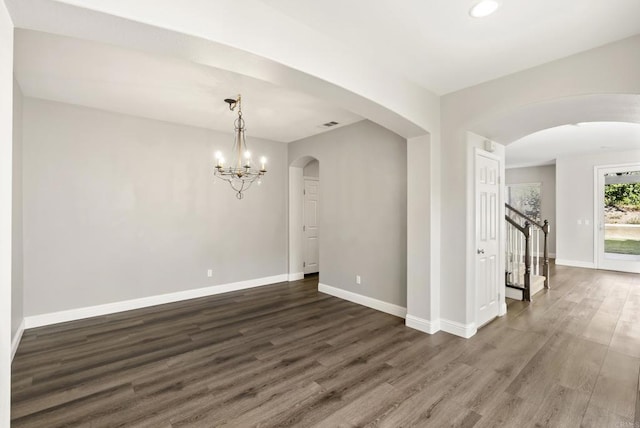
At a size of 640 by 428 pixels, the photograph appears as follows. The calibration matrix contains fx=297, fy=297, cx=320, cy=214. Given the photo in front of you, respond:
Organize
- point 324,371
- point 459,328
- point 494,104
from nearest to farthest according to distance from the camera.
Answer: point 324,371 → point 494,104 → point 459,328

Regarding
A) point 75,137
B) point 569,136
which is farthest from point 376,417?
point 569,136

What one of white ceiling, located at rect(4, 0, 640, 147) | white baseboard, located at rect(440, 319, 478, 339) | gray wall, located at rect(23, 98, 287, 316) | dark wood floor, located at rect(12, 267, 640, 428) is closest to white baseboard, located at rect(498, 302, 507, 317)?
dark wood floor, located at rect(12, 267, 640, 428)

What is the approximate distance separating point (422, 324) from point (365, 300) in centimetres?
112

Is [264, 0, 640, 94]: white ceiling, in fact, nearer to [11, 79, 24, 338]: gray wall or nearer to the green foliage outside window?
[11, 79, 24, 338]: gray wall

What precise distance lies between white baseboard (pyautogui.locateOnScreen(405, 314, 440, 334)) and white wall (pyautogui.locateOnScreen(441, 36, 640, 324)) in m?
0.20

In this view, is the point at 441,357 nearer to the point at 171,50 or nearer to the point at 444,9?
the point at 444,9

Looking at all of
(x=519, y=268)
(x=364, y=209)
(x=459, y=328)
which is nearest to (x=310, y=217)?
(x=364, y=209)

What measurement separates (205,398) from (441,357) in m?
2.21

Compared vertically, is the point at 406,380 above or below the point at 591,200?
below

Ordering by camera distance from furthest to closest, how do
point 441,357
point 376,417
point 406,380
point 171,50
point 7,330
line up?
point 441,357, point 406,380, point 376,417, point 171,50, point 7,330

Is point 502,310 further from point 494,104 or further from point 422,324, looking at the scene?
point 494,104

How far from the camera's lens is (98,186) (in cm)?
417

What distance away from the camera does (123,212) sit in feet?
14.3

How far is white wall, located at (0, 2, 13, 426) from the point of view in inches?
53.0
